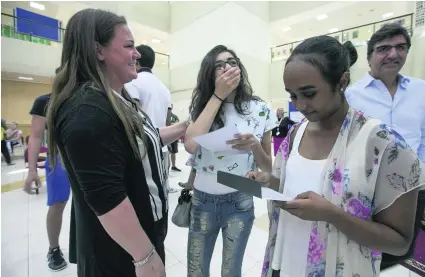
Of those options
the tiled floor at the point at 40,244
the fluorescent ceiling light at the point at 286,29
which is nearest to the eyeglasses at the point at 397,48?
the tiled floor at the point at 40,244

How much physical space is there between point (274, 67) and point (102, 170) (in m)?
10.8

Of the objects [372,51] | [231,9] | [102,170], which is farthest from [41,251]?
[231,9]

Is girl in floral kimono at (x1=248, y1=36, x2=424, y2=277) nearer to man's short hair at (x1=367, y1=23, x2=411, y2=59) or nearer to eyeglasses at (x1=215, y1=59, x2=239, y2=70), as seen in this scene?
eyeglasses at (x1=215, y1=59, x2=239, y2=70)

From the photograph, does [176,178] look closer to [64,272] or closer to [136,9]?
[64,272]

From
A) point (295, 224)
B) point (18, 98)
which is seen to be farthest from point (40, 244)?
point (18, 98)

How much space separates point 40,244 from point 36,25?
873 cm

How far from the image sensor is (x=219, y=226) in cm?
121

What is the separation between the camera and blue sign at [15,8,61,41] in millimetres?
8073

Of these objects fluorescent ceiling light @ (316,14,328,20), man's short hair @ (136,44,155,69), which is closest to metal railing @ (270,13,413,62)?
fluorescent ceiling light @ (316,14,328,20)

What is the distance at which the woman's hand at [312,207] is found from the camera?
0.60 m

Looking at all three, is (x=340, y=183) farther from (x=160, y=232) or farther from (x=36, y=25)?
(x=36, y=25)

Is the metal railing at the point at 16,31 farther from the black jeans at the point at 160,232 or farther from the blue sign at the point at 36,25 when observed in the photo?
the black jeans at the point at 160,232

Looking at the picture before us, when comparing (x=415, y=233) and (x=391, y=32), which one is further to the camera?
(x=391, y=32)

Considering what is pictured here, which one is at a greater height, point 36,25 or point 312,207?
point 36,25
